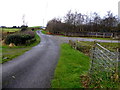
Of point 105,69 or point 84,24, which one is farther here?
point 84,24

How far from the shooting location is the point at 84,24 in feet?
173

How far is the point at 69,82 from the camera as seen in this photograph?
200 inches

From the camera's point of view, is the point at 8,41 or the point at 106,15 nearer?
the point at 8,41

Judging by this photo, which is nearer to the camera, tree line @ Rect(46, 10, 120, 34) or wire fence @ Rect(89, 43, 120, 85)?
wire fence @ Rect(89, 43, 120, 85)

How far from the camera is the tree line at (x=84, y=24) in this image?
154 ft

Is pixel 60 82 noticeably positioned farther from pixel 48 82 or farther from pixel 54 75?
pixel 54 75

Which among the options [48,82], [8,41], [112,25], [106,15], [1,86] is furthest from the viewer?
[106,15]

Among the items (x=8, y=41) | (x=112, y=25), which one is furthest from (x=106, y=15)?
(x=8, y=41)

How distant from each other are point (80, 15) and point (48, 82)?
175 ft

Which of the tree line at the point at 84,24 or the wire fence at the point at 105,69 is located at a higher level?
the tree line at the point at 84,24

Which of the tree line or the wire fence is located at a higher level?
the tree line

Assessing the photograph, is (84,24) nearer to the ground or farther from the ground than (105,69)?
farther from the ground

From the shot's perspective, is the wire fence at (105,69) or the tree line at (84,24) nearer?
the wire fence at (105,69)

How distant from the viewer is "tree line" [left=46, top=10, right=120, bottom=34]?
47.0 meters
